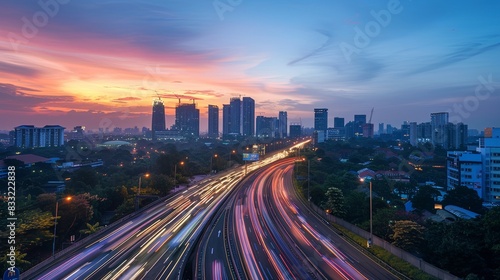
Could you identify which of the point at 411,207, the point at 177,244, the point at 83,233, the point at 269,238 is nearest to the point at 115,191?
the point at 83,233

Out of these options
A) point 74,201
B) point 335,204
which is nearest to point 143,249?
point 74,201

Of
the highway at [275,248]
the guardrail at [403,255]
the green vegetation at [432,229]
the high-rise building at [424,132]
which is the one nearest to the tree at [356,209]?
the green vegetation at [432,229]

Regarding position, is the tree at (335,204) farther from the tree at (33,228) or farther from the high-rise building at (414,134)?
the high-rise building at (414,134)

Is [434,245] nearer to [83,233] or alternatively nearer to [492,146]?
[83,233]

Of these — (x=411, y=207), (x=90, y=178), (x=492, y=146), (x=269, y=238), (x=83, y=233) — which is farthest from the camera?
(x=492, y=146)

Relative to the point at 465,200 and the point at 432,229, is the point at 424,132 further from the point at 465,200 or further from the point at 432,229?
the point at 432,229

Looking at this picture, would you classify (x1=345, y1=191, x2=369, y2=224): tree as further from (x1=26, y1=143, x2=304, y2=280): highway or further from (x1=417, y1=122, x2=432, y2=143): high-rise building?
(x1=417, y1=122, x2=432, y2=143): high-rise building

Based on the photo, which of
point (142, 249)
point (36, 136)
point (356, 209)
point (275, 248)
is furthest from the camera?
point (36, 136)
